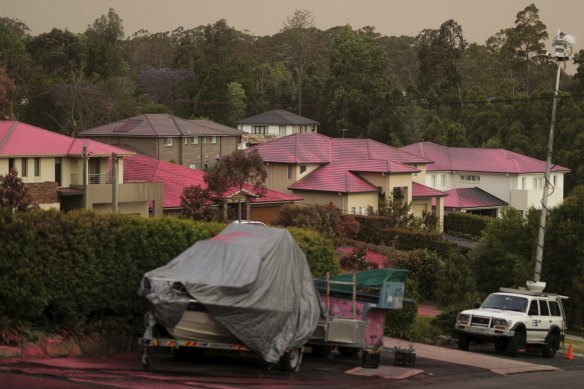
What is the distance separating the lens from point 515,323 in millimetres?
28422

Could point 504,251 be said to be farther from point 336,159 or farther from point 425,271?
point 336,159

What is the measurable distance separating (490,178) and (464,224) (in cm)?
1231

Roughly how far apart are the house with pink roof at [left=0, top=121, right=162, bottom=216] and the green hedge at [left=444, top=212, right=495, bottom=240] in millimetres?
29756

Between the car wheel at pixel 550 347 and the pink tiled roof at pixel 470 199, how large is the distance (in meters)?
52.9

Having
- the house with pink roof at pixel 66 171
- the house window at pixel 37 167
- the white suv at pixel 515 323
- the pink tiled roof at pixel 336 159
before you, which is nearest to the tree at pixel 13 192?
the house with pink roof at pixel 66 171

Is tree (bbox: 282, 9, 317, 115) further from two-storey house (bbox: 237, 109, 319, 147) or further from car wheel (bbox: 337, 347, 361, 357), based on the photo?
car wheel (bbox: 337, 347, 361, 357)

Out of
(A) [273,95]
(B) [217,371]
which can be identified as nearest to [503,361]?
(B) [217,371]

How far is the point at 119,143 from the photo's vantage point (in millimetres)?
76312

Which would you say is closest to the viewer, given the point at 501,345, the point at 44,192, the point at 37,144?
the point at 501,345

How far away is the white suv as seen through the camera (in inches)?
1112

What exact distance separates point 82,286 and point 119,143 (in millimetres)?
57723

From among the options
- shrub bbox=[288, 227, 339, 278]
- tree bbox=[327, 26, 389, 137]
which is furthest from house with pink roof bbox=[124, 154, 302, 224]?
tree bbox=[327, 26, 389, 137]

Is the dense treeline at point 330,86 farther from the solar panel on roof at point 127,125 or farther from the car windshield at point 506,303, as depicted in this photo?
the car windshield at point 506,303

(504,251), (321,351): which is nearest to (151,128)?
(504,251)
